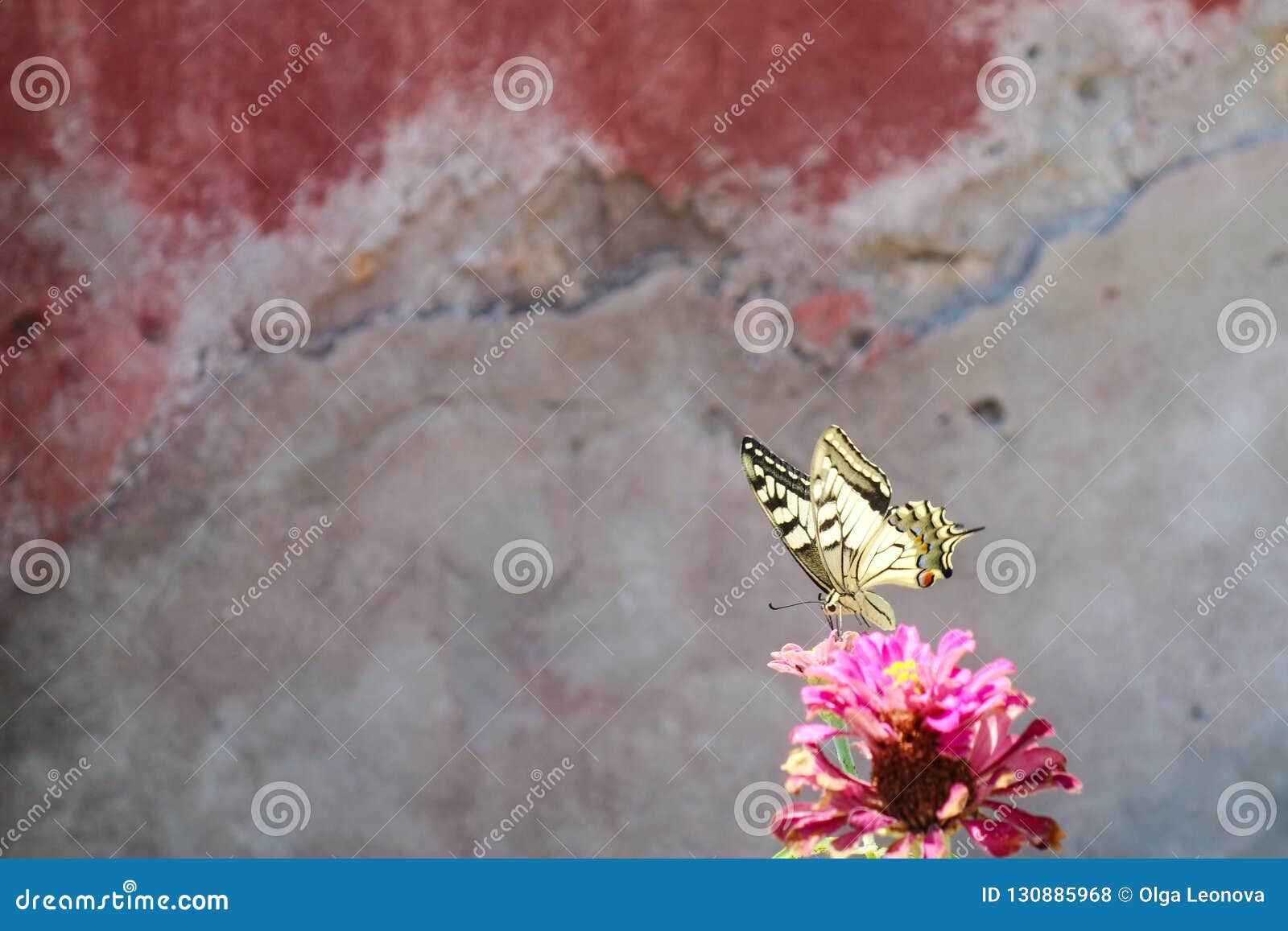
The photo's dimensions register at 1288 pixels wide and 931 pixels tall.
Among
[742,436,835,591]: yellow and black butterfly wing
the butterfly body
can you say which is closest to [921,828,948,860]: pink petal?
the butterfly body

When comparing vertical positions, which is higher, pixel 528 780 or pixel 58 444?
pixel 528 780

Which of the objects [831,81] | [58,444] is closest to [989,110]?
[831,81]

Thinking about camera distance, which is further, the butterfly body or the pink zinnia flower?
the butterfly body

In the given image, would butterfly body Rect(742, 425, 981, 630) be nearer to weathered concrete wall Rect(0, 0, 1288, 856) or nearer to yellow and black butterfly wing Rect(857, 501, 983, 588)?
yellow and black butterfly wing Rect(857, 501, 983, 588)

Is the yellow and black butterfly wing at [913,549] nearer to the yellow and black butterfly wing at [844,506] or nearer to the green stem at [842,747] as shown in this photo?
the yellow and black butterfly wing at [844,506]

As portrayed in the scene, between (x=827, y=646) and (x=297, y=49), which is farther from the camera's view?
(x=297, y=49)

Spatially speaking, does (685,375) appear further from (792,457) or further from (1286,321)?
(1286,321)

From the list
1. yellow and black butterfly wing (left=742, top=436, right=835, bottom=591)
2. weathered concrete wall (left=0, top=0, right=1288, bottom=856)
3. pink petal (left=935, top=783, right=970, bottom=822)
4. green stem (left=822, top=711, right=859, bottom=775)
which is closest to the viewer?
pink petal (left=935, top=783, right=970, bottom=822)
